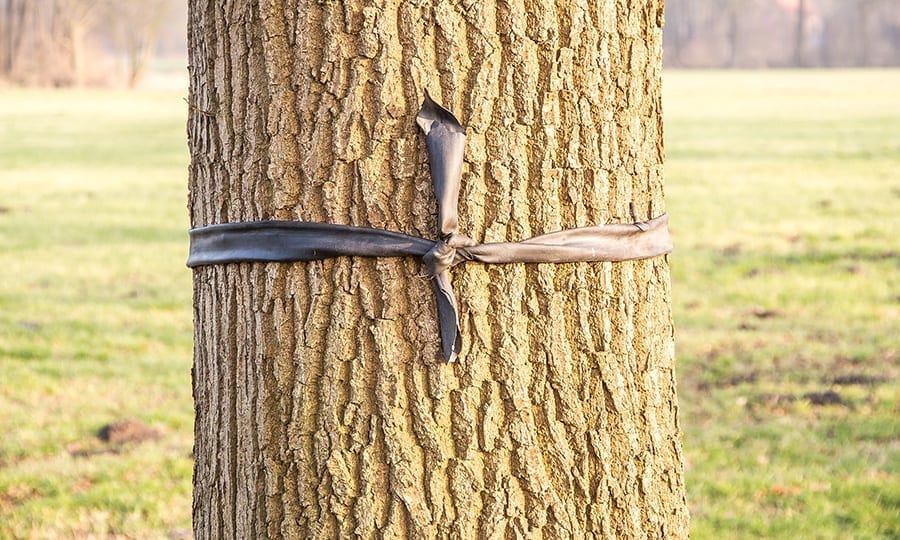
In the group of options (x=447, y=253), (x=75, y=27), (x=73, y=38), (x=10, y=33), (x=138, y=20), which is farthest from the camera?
(x=138, y=20)

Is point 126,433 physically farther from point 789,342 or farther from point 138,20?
point 138,20

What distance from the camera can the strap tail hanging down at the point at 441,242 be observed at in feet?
5.36

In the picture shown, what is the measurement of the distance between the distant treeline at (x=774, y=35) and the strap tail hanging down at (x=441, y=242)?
2291 inches

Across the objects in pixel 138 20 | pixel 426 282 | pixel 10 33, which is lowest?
pixel 426 282

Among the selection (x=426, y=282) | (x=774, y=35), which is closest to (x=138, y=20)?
(x=774, y=35)

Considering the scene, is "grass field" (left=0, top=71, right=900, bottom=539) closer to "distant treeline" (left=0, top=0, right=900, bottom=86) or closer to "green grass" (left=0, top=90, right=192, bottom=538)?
"green grass" (left=0, top=90, right=192, bottom=538)

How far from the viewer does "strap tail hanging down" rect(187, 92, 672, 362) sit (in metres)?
1.63

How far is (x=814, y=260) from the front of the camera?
27.6 feet

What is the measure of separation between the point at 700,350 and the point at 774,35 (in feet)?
201

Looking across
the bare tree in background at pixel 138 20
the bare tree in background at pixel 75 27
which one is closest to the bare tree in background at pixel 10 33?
the bare tree in background at pixel 75 27

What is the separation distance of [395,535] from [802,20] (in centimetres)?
5946

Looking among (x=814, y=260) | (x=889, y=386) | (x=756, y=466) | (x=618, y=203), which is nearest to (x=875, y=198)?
(x=814, y=260)

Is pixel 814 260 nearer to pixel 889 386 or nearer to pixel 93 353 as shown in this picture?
pixel 889 386

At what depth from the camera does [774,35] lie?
206 feet
